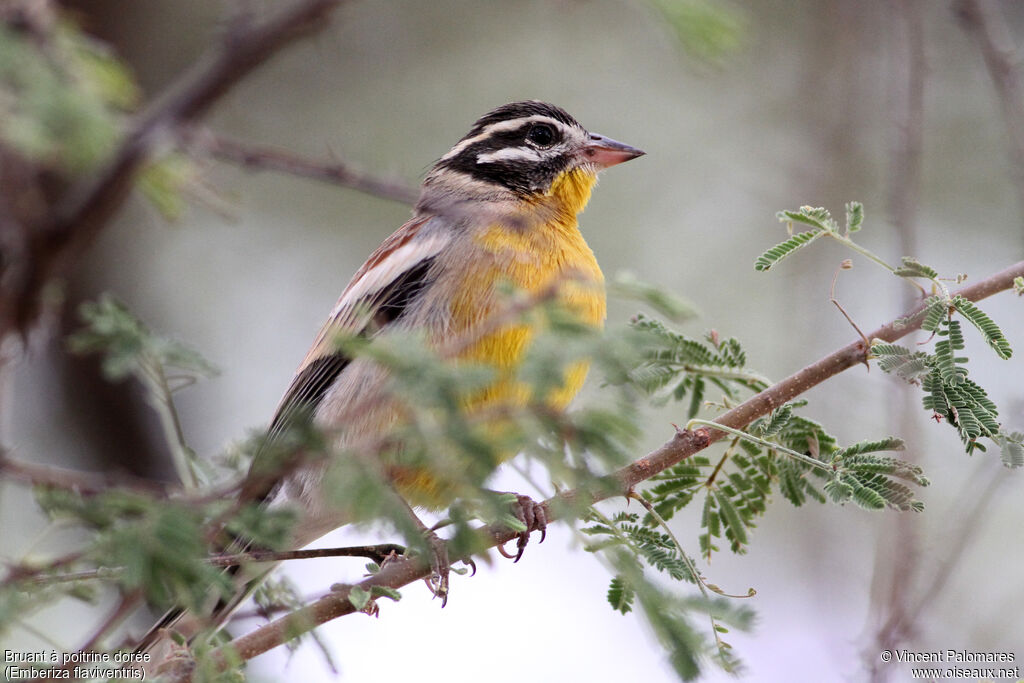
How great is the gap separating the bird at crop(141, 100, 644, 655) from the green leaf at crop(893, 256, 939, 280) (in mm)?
1268

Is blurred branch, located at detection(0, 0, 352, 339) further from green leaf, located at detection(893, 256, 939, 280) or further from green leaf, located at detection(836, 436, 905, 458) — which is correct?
green leaf, located at detection(836, 436, 905, 458)

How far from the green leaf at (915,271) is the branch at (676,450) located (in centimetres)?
12

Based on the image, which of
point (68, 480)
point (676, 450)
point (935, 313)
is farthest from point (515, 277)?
point (68, 480)

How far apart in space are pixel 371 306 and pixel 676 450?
2222 mm

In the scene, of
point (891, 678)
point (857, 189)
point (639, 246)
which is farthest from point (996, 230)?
point (891, 678)

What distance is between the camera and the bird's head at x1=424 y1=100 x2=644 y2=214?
6.05 m

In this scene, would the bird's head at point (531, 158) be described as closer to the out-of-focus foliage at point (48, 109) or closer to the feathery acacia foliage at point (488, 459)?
the feathery acacia foliage at point (488, 459)

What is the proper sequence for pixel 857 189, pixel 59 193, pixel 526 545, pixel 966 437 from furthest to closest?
1. pixel 857 189
2. pixel 59 193
3. pixel 526 545
4. pixel 966 437

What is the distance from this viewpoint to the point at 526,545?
15.7ft

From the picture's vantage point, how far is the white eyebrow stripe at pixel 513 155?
241 inches

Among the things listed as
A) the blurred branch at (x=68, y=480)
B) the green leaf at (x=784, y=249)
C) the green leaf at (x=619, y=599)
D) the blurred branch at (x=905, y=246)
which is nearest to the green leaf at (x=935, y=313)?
the green leaf at (x=784, y=249)

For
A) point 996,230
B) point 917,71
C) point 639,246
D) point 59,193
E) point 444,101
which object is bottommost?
point 917,71

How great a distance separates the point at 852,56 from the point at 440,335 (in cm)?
458

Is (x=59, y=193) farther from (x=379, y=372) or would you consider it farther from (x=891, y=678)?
(x=891, y=678)
